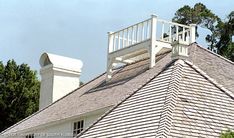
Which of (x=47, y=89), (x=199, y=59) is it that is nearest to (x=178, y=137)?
(x=199, y=59)

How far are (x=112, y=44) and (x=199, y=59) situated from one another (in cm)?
517

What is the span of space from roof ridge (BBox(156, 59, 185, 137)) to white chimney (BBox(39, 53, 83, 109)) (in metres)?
14.9

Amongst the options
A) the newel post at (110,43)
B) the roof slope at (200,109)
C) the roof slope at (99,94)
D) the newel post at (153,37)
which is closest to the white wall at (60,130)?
the roof slope at (99,94)

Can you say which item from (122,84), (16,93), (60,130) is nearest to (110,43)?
(122,84)

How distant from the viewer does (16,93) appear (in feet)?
169

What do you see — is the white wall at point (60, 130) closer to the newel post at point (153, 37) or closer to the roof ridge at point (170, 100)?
the newel post at point (153, 37)

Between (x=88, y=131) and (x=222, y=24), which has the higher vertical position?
(x=222, y=24)

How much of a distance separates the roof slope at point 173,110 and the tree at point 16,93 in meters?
31.2

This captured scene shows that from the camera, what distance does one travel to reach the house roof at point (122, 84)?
2230 cm

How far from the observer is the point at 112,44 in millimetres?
28047

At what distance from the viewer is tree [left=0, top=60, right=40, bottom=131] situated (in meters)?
50.3

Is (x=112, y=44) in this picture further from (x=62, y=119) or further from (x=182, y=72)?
(x=182, y=72)

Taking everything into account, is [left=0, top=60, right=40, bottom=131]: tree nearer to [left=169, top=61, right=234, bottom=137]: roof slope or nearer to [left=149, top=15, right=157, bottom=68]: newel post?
[left=149, top=15, right=157, bottom=68]: newel post

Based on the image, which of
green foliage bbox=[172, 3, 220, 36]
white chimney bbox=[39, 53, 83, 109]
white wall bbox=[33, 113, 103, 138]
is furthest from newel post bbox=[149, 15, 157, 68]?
green foliage bbox=[172, 3, 220, 36]
